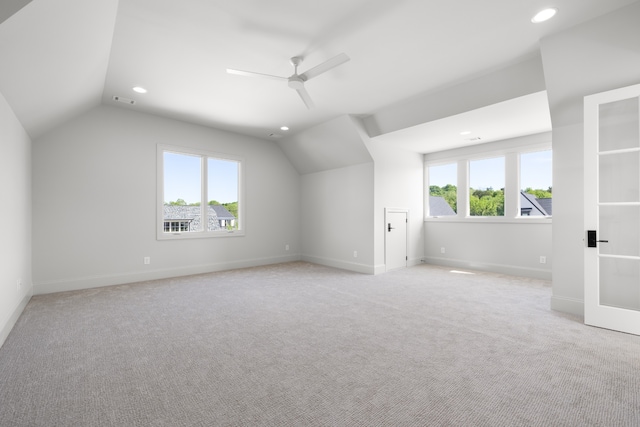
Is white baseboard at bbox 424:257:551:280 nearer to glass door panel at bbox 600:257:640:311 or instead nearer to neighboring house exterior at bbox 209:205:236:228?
glass door panel at bbox 600:257:640:311

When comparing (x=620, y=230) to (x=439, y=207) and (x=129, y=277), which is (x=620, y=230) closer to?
(x=439, y=207)

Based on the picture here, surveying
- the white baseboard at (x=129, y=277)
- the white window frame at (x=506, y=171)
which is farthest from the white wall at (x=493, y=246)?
the white baseboard at (x=129, y=277)

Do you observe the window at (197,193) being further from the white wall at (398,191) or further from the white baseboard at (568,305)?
the white baseboard at (568,305)

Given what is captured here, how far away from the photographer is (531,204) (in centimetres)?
541

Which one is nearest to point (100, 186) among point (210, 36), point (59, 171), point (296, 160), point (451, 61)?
point (59, 171)

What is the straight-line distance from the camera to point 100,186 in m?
4.63

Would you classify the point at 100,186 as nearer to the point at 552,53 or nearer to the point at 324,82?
the point at 324,82

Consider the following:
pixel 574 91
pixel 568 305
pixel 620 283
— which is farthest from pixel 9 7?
pixel 568 305

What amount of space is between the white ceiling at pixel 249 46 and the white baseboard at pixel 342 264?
307 cm

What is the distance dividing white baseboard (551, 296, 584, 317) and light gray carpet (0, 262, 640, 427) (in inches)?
6.6

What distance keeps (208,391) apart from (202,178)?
4611 mm

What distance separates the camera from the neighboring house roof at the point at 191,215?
212 inches

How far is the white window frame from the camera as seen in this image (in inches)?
212

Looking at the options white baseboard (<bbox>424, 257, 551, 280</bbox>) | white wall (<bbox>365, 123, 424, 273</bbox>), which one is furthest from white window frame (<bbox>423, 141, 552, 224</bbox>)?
white baseboard (<bbox>424, 257, 551, 280</bbox>)
